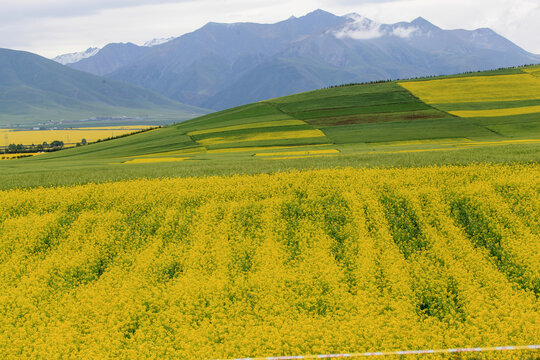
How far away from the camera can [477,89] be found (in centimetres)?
9000

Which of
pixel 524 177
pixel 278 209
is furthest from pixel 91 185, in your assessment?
pixel 524 177

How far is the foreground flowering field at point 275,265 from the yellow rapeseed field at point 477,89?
2634 inches

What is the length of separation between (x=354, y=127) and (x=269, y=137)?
48.9ft

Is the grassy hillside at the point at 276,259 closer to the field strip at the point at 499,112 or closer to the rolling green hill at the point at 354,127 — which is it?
the rolling green hill at the point at 354,127

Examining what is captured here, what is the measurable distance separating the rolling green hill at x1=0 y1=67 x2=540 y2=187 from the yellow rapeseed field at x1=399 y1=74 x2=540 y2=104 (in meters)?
0.18

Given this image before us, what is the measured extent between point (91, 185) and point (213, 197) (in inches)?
349

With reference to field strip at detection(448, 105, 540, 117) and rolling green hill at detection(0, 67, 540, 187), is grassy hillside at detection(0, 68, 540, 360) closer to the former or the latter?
rolling green hill at detection(0, 67, 540, 187)

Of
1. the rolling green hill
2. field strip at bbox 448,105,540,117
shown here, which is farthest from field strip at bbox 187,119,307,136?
field strip at bbox 448,105,540,117

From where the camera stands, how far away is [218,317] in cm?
1402

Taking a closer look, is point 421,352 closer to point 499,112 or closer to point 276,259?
point 276,259

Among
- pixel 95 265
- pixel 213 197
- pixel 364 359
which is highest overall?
pixel 213 197

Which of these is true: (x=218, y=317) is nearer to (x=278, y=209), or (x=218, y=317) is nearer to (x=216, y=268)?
(x=216, y=268)

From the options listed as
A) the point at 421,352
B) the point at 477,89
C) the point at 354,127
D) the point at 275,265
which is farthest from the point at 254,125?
the point at 421,352

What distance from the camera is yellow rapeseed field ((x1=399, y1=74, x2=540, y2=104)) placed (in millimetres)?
83175
